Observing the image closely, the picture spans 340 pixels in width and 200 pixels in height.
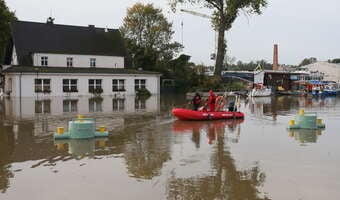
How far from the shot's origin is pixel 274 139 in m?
12.6

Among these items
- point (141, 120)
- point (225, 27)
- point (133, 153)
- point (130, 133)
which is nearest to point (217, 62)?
point (225, 27)

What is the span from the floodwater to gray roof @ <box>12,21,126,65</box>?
28.6 metres

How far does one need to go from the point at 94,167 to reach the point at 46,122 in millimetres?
9092

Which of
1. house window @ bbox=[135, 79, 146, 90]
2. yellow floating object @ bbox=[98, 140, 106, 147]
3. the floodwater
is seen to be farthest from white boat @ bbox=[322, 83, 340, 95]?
yellow floating object @ bbox=[98, 140, 106, 147]

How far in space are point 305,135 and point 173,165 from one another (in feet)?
21.6

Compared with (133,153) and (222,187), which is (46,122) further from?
(222,187)

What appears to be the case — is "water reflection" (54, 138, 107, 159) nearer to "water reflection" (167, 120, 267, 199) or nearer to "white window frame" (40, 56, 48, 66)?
"water reflection" (167, 120, 267, 199)

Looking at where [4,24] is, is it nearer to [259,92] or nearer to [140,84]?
[140,84]

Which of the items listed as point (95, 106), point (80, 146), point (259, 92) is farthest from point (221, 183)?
point (259, 92)

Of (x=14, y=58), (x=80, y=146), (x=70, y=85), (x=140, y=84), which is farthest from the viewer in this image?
(x=140, y=84)

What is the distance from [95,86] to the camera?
1548 inches

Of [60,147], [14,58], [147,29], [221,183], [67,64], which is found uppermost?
[147,29]

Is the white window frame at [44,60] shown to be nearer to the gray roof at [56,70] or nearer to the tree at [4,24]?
the gray roof at [56,70]

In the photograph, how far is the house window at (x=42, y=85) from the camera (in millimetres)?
36022
